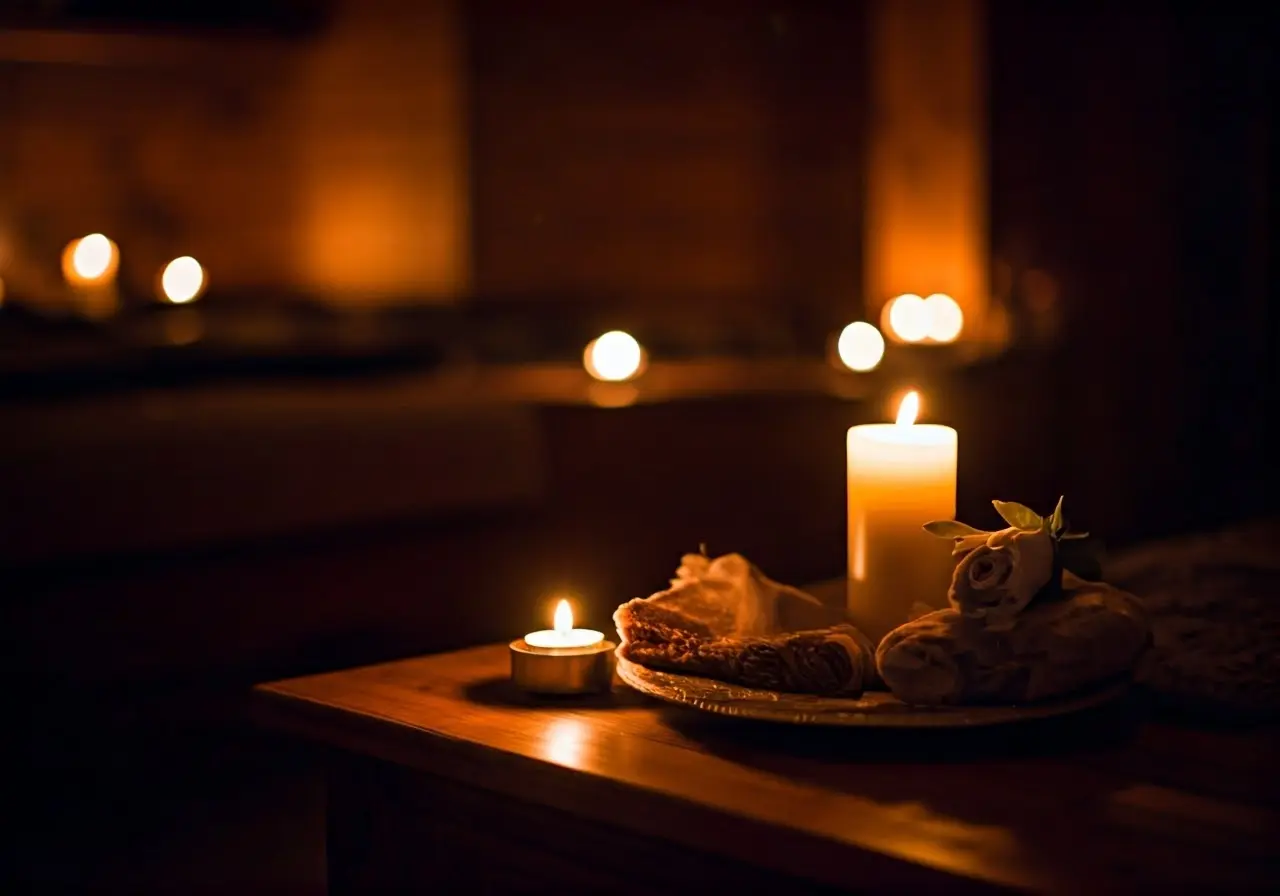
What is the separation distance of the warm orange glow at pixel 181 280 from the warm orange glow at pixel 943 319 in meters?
1.67

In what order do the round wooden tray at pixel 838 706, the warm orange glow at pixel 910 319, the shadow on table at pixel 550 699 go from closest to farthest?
the round wooden tray at pixel 838 706
the shadow on table at pixel 550 699
the warm orange glow at pixel 910 319

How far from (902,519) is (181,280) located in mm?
2607

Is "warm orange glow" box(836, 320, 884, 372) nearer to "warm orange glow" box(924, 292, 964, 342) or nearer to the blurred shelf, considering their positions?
"warm orange glow" box(924, 292, 964, 342)

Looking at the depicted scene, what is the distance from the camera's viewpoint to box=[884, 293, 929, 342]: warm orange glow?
3.30 meters

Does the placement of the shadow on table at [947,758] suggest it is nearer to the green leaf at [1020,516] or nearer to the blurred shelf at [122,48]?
the green leaf at [1020,516]

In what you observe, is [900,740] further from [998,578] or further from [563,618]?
[563,618]

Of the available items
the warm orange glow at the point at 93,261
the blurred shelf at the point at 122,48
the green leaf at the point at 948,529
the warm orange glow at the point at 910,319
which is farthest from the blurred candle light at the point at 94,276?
the green leaf at the point at 948,529

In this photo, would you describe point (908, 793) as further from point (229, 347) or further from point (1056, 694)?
point (229, 347)

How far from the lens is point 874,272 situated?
4117mm

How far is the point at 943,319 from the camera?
337cm

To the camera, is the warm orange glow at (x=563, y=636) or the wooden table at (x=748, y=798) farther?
the warm orange glow at (x=563, y=636)

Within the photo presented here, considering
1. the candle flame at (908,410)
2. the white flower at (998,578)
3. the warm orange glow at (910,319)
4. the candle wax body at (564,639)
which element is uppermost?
the warm orange glow at (910,319)

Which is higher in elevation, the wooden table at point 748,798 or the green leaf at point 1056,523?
the green leaf at point 1056,523

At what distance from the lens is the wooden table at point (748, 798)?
576mm
